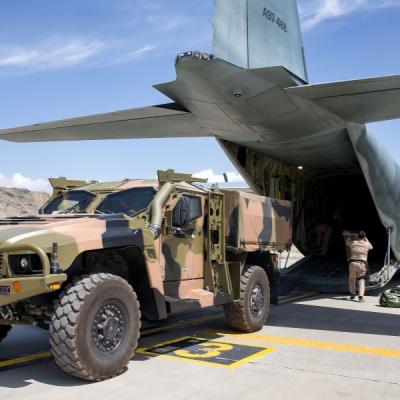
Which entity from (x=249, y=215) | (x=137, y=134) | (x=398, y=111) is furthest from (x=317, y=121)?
(x=137, y=134)

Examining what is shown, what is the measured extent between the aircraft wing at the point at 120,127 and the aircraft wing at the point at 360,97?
95.3 inches

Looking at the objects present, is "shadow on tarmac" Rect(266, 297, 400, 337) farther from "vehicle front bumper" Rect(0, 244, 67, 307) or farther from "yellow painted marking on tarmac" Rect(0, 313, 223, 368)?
"vehicle front bumper" Rect(0, 244, 67, 307)

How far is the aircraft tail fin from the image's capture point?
7.43 metres

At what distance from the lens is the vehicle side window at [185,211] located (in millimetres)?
6098

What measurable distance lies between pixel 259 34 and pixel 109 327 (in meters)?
5.61

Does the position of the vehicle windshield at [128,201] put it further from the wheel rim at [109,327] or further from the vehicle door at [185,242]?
the wheel rim at [109,327]

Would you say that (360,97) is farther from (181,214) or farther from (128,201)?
(128,201)

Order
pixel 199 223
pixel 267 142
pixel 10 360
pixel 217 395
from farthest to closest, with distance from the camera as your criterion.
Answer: pixel 267 142 < pixel 199 223 < pixel 10 360 < pixel 217 395

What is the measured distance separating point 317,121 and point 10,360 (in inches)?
259

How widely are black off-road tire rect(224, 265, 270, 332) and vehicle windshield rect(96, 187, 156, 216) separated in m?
1.93

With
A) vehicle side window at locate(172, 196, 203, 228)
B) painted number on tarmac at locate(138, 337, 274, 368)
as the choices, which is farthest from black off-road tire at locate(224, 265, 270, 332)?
vehicle side window at locate(172, 196, 203, 228)

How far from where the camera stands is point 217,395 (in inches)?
171

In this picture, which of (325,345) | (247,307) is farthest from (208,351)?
(325,345)

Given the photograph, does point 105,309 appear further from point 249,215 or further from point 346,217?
point 346,217
